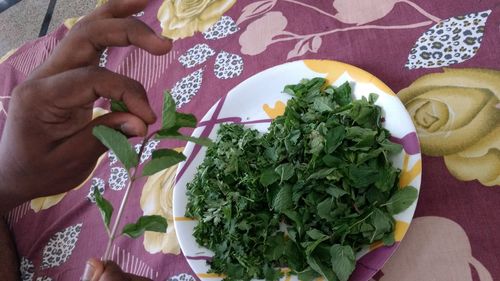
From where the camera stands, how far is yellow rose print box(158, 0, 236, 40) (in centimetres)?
92

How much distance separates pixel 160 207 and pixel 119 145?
0.34m

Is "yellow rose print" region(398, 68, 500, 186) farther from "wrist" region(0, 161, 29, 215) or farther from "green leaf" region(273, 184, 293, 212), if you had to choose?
"wrist" region(0, 161, 29, 215)

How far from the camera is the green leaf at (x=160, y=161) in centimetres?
49

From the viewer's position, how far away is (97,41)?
601mm

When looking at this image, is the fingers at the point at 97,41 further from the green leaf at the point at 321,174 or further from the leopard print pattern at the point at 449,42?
the leopard print pattern at the point at 449,42

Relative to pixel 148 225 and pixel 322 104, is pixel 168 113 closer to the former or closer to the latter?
pixel 148 225

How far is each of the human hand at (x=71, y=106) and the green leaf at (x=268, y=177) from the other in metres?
0.17

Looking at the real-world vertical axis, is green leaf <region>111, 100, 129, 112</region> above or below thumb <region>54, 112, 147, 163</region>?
above

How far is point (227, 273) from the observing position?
651mm

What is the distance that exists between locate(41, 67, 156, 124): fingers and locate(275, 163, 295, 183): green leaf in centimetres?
19

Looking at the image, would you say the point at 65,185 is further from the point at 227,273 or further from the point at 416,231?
the point at 416,231

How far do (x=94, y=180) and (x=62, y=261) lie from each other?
16 centimetres

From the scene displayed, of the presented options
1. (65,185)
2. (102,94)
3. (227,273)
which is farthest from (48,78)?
(227,273)

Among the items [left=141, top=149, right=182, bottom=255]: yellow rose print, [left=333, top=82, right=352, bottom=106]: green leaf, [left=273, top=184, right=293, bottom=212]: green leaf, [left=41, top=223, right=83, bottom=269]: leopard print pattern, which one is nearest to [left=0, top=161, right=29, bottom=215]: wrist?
[left=41, top=223, right=83, bottom=269]: leopard print pattern
